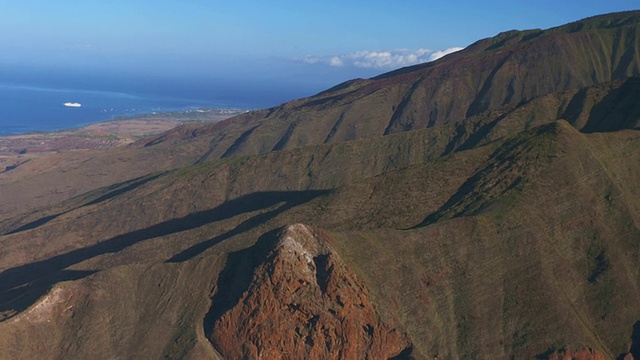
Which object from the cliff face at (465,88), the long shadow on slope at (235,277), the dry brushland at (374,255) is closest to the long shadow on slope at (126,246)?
the dry brushland at (374,255)

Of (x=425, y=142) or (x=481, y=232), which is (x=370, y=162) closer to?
(x=425, y=142)

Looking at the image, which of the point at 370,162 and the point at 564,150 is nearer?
the point at 564,150

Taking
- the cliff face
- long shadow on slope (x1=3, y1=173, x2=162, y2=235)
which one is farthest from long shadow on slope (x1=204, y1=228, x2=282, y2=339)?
the cliff face

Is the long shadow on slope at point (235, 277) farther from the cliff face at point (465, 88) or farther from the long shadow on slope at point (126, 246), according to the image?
the cliff face at point (465, 88)

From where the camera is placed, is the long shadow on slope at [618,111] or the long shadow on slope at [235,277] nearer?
the long shadow on slope at [235,277]

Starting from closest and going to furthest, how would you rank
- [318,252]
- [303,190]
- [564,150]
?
[318,252], [564,150], [303,190]

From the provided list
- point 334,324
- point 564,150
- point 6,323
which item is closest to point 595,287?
point 564,150

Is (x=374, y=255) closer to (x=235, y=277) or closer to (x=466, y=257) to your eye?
(x=466, y=257)
